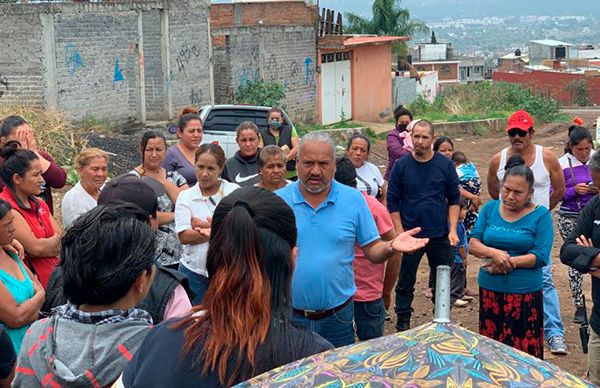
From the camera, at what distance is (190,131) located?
7.80 m

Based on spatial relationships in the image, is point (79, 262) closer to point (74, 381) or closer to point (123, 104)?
point (74, 381)

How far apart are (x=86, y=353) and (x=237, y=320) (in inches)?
27.4

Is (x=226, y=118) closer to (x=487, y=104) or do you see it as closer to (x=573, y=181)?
(x=573, y=181)

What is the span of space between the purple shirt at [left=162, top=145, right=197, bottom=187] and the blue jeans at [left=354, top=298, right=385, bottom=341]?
2003 millimetres

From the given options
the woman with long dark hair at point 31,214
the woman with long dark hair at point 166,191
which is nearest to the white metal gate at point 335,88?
the woman with long dark hair at point 166,191

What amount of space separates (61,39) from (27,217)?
13951 millimetres

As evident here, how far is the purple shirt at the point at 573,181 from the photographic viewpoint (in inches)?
307

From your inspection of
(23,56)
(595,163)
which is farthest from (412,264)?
(23,56)

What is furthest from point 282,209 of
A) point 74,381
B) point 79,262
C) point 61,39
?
point 61,39

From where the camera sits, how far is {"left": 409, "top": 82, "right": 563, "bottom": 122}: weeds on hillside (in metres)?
32.0

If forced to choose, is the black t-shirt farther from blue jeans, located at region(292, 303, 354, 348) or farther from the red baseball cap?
the red baseball cap

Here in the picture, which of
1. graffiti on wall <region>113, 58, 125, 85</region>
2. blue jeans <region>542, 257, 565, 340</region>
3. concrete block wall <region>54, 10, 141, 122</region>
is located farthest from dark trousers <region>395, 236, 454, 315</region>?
graffiti on wall <region>113, 58, 125, 85</region>

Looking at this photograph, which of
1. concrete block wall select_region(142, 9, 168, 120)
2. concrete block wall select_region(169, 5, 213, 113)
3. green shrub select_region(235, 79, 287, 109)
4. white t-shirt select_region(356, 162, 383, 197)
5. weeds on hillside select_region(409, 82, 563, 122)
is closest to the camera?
white t-shirt select_region(356, 162, 383, 197)

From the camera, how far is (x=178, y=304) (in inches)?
137
